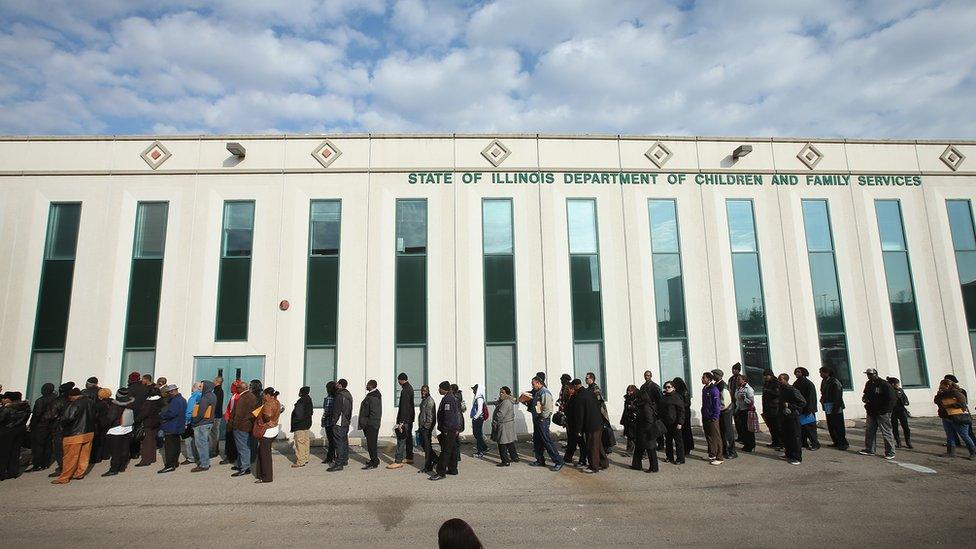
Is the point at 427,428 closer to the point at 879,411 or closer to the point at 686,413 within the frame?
the point at 686,413

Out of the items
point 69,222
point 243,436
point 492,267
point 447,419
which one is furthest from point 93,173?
point 447,419

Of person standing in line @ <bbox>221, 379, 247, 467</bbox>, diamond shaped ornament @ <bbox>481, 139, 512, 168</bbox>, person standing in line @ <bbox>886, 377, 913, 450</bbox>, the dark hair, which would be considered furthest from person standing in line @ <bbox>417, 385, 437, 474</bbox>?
person standing in line @ <bbox>886, 377, 913, 450</bbox>

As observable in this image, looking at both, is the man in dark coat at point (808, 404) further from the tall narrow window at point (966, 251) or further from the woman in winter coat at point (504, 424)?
the tall narrow window at point (966, 251)

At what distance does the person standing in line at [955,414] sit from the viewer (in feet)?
30.6

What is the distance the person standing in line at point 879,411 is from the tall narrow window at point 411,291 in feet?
33.0

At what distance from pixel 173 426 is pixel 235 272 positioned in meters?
5.00

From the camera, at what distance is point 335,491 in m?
8.30

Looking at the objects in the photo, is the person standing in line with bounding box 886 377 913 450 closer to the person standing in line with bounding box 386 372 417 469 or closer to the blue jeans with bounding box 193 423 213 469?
the person standing in line with bounding box 386 372 417 469

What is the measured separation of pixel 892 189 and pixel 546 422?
46.3 ft

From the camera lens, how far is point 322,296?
45.1 ft

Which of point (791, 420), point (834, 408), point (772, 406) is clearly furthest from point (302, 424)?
point (834, 408)

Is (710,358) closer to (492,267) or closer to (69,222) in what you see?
(492,267)

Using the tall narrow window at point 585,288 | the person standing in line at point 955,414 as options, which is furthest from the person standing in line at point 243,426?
the person standing in line at point 955,414

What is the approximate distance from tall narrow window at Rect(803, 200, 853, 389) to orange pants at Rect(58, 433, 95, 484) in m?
18.0
